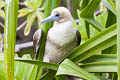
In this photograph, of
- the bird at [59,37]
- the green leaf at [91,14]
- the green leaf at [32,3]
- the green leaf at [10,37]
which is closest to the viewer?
the green leaf at [10,37]

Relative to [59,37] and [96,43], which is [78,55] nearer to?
[96,43]

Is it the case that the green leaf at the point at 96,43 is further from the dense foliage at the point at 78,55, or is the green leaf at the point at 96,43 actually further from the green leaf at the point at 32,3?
the green leaf at the point at 32,3

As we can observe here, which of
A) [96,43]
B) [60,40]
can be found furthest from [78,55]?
[60,40]

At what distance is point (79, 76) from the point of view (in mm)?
526

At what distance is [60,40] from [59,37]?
0.01m

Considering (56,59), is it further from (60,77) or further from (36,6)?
(36,6)

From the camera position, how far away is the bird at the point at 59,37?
794mm

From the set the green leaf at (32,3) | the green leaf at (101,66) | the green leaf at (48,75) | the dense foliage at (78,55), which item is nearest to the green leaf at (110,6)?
the dense foliage at (78,55)

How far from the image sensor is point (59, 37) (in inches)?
31.4

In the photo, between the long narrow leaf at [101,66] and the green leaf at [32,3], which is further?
the green leaf at [32,3]

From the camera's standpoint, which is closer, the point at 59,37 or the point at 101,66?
the point at 101,66

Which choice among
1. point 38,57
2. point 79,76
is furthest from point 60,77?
point 38,57

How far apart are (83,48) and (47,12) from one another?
199 millimetres

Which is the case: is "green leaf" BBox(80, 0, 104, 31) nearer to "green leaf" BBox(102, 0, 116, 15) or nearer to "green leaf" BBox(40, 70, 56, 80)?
"green leaf" BBox(102, 0, 116, 15)
